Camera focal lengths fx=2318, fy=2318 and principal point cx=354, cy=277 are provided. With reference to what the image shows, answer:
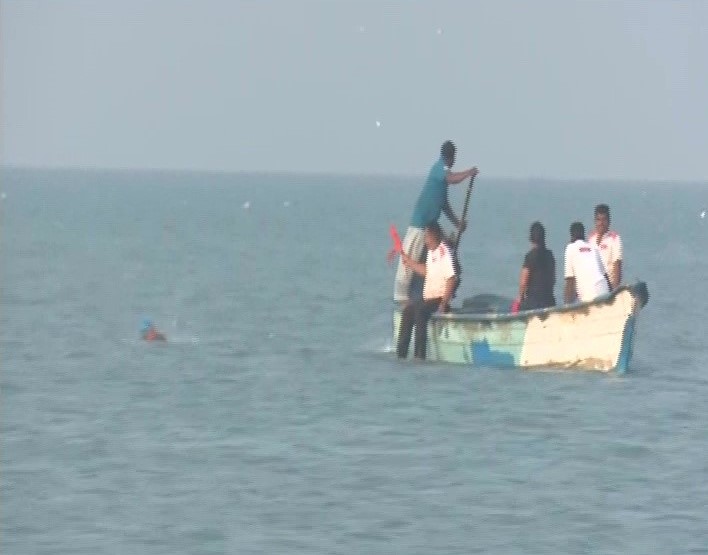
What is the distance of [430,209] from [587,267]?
2.45m

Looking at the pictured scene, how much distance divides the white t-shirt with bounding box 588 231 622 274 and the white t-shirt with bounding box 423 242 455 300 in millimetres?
1580

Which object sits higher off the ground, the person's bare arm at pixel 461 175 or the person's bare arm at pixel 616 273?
the person's bare arm at pixel 461 175

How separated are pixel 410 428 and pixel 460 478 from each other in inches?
107

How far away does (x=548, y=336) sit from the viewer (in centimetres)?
2491

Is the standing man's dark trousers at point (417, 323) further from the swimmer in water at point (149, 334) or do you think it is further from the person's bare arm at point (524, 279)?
the swimmer in water at point (149, 334)

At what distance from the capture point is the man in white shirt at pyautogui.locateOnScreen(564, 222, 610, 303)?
24.4 m

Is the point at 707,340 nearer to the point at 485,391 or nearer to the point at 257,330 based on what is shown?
the point at 257,330

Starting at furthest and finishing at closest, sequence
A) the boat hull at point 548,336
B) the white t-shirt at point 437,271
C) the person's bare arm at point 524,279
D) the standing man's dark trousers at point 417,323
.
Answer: the standing man's dark trousers at point 417,323 → the white t-shirt at point 437,271 → the person's bare arm at point 524,279 → the boat hull at point 548,336

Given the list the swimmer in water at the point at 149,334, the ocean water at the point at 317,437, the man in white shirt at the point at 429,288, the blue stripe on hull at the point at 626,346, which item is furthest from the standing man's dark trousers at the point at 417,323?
the swimmer in water at the point at 149,334

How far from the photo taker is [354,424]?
22062mm

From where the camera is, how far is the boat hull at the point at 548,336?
24312 mm

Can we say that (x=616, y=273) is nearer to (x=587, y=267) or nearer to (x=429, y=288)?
(x=587, y=267)

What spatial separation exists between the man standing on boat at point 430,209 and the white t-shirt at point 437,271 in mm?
395

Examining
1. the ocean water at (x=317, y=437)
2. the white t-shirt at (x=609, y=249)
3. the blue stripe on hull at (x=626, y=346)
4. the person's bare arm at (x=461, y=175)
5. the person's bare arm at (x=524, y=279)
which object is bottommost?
the ocean water at (x=317, y=437)
